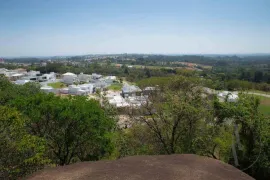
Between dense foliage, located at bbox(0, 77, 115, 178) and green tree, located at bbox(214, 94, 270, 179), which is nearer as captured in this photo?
dense foliage, located at bbox(0, 77, 115, 178)

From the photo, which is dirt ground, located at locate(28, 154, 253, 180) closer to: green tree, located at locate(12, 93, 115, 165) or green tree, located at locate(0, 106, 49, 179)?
green tree, located at locate(0, 106, 49, 179)

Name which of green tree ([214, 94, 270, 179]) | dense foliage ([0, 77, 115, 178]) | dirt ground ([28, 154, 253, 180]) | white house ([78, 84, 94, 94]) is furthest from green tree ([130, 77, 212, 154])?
white house ([78, 84, 94, 94])

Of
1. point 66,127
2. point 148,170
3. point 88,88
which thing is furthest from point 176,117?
point 88,88

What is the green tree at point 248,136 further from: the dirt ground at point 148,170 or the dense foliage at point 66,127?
the dense foliage at point 66,127

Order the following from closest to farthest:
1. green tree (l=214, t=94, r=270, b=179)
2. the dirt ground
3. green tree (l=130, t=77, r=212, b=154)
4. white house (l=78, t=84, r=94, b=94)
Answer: the dirt ground, green tree (l=214, t=94, r=270, b=179), green tree (l=130, t=77, r=212, b=154), white house (l=78, t=84, r=94, b=94)

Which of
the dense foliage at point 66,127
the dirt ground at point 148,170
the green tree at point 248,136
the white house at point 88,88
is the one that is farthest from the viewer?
the white house at point 88,88

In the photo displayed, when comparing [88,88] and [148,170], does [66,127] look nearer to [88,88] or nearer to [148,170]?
[148,170]

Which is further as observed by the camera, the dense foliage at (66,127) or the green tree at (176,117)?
the green tree at (176,117)

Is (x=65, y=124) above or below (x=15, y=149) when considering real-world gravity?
below

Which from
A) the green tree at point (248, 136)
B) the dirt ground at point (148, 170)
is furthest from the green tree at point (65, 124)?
the green tree at point (248, 136)
